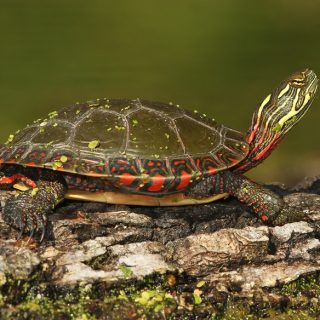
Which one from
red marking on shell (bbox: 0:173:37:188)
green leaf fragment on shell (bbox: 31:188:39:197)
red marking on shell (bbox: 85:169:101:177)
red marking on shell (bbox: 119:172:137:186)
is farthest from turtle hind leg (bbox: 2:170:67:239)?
red marking on shell (bbox: 119:172:137:186)

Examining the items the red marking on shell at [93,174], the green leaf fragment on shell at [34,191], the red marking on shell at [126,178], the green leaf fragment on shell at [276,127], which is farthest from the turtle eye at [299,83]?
the green leaf fragment on shell at [34,191]

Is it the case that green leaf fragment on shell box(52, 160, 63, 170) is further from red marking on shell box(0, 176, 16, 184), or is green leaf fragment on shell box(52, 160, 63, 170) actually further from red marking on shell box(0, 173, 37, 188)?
red marking on shell box(0, 176, 16, 184)

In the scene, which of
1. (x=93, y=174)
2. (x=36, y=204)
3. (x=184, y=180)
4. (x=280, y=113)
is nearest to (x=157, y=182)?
(x=184, y=180)

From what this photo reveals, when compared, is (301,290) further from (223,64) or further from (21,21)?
(21,21)

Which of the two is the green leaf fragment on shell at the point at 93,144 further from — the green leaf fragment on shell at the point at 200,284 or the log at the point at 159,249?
the green leaf fragment on shell at the point at 200,284

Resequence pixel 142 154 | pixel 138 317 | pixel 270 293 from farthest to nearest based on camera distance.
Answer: pixel 142 154
pixel 270 293
pixel 138 317

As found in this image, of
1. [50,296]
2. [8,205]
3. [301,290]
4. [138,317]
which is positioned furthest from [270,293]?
[8,205]

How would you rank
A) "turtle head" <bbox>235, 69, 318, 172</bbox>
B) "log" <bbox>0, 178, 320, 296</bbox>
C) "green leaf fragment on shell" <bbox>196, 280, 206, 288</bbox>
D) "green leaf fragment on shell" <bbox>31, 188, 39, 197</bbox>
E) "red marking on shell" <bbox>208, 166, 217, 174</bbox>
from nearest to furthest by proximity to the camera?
"log" <bbox>0, 178, 320, 296</bbox>
"green leaf fragment on shell" <bbox>196, 280, 206, 288</bbox>
"green leaf fragment on shell" <bbox>31, 188, 39, 197</bbox>
"red marking on shell" <bbox>208, 166, 217, 174</bbox>
"turtle head" <bbox>235, 69, 318, 172</bbox>
